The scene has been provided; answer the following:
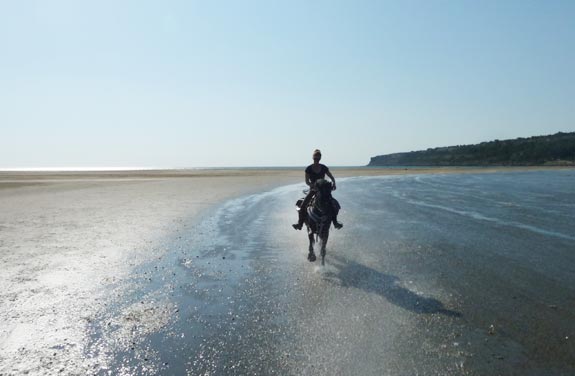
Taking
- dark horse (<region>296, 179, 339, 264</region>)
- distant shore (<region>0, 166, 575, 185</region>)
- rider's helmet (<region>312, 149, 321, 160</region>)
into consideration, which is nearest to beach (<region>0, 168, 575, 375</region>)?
dark horse (<region>296, 179, 339, 264</region>)

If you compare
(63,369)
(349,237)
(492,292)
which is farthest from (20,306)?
(349,237)

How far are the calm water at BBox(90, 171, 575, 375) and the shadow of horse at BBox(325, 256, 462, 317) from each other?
4 cm

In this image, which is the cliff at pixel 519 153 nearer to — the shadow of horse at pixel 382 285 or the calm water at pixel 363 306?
the calm water at pixel 363 306

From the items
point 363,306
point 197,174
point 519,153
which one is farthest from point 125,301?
point 519,153

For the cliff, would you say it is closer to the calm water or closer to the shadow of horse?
the calm water

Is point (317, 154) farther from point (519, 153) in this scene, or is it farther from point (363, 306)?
point (519, 153)

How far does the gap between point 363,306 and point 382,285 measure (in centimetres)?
141

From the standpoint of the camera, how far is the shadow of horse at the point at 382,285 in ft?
22.5

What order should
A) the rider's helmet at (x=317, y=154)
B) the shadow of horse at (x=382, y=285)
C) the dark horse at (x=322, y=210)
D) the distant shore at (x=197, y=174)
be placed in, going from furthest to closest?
the distant shore at (x=197, y=174) → the rider's helmet at (x=317, y=154) → the dark horse at (x=322, y=210) → the shadow of horse at (x=382, y=285)

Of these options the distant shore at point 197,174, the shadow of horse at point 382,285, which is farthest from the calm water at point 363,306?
the distant shore at point 197,174

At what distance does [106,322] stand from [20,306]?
2.07 m

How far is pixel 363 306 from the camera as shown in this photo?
7.00m

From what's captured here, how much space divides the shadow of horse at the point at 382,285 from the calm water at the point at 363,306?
0.04 meters

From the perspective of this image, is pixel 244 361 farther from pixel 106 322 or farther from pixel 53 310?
pixel 53 310
